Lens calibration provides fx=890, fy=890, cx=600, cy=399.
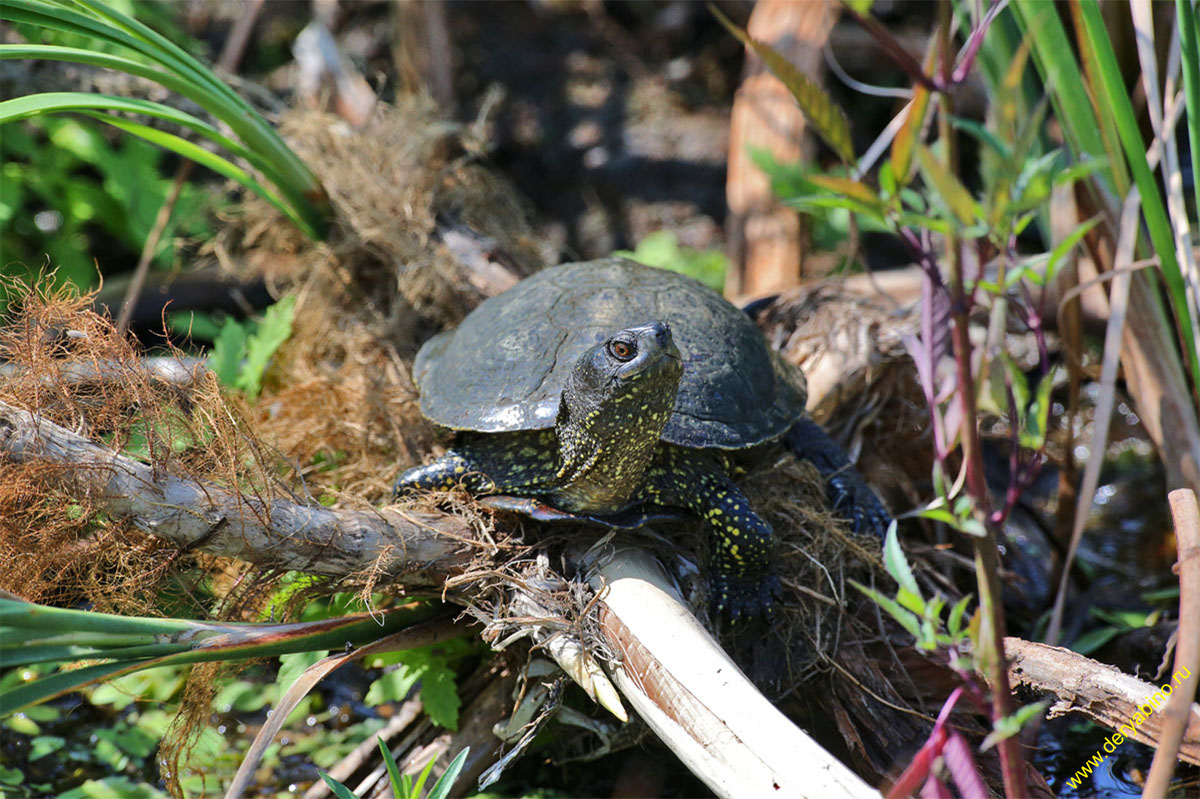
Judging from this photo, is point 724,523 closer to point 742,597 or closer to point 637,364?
point 742,597

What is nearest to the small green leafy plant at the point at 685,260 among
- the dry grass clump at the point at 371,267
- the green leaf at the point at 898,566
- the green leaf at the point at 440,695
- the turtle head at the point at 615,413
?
the dry grass clump at the point at 371,267

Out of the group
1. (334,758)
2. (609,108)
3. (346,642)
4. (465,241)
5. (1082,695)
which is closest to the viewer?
(1082,695)

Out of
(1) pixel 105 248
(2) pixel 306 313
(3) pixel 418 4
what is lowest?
(2) pixel 306 313

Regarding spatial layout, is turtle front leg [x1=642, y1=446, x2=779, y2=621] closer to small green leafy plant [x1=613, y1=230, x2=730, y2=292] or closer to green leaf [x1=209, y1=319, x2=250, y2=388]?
green leaf [x1=209, y1=319, x2=250, y2=388]

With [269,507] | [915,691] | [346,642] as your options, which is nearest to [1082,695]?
[915,691]

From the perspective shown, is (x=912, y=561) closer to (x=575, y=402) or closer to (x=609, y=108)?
(x=575, y=402)

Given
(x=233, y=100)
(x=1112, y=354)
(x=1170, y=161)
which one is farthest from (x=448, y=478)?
(x=1170, y=161)

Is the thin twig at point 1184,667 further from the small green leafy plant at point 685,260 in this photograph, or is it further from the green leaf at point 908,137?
the small green leafy plant at point 685,260
